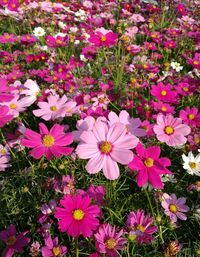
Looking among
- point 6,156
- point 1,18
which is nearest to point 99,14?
point 1,18

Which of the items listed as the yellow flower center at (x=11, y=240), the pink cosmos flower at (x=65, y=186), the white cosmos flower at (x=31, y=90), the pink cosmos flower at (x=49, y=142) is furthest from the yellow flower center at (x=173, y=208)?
the white cosmos flower at (x=31, y=90)

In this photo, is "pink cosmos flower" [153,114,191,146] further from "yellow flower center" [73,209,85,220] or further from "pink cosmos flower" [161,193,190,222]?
"yellow flower center" [73,209,85,220]

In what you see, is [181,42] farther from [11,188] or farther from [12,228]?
[12,228]

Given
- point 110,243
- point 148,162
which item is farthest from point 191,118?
point 110,243

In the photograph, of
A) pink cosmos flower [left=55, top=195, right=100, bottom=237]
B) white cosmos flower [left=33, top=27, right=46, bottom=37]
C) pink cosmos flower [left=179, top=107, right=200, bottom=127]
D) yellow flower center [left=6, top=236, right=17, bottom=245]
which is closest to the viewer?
pink cosmos flower [left=55, top=195, right=100, bottom=237]

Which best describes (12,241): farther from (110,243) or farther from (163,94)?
(163,94)

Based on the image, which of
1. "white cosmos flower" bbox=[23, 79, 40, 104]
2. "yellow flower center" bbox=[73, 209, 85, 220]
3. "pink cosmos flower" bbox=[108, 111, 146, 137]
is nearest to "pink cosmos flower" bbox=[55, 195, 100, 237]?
"yellow flower center" bbox=[73, 209, 85, 220]

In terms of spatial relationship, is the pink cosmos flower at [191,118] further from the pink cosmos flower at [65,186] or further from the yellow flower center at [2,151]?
the yellow flower center at [2,151]
